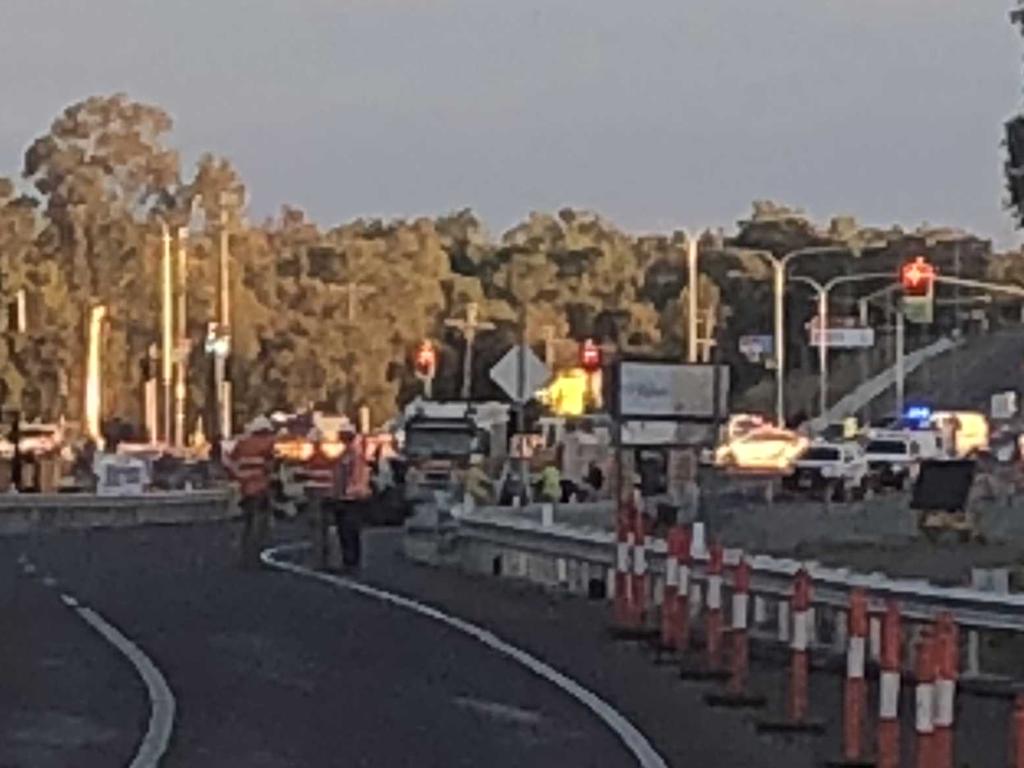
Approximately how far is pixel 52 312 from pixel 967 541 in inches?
2934

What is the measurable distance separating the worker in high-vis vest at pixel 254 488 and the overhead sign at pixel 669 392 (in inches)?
240

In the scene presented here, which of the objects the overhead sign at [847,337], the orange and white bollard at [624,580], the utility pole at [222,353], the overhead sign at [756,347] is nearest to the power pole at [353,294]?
the utility pole at [222,353]

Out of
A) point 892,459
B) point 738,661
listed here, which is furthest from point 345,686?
point 892,459

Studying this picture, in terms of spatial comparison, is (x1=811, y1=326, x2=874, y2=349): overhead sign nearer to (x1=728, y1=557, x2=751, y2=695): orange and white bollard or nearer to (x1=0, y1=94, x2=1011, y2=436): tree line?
(x1=0, y1=94, x2=1011, y2=436): tree line

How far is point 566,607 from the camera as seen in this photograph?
100 feet

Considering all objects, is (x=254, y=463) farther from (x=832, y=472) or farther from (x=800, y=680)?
(x=832, y=472)

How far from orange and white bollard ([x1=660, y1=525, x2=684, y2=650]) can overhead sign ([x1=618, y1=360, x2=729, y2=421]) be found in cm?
751

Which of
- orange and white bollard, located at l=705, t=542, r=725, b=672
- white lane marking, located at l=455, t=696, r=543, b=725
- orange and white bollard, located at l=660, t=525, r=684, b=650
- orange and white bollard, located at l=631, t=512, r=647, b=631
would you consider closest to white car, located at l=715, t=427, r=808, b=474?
orange and white bollard, located at l=631, t=512, r=647, b=631

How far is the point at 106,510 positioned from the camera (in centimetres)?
5984

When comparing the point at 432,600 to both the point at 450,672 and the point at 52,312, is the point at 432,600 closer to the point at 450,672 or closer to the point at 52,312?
the point at 450,672

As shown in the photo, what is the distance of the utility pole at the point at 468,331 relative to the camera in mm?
133875

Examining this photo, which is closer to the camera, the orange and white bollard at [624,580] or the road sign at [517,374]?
the orange and white bollard at [624,580]

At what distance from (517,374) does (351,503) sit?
200 inches

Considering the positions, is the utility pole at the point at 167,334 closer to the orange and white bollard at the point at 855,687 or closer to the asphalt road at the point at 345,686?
the asphalt road at the point at 345,686
